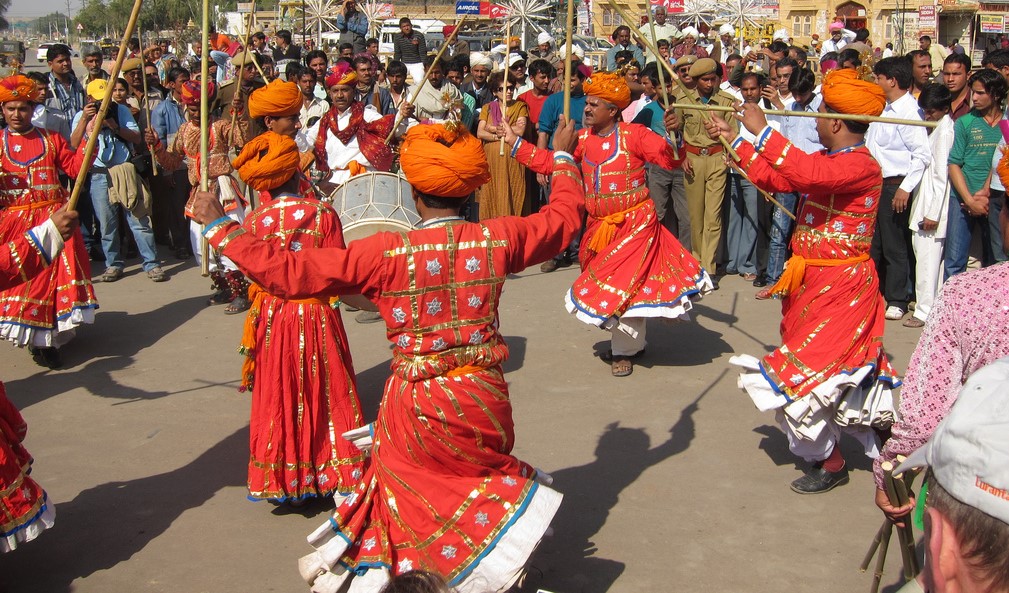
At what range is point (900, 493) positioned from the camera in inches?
122

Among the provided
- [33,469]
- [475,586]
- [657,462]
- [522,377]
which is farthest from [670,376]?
[33,469]

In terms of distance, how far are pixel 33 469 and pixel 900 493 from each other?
4540 mm

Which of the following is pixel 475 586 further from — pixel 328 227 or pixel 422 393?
pixel 328 227

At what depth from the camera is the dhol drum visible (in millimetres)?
7430

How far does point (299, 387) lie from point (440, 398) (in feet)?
4.62

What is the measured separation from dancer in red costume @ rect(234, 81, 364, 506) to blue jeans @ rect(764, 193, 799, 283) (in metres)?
5.29

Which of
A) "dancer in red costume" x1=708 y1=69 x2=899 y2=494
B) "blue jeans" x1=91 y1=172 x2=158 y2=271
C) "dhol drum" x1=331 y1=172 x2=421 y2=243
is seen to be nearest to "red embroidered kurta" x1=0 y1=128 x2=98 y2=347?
"dhol drum" x1=331 y1=172 x2=421 y2=243

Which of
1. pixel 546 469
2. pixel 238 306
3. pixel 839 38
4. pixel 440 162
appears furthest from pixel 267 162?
pixel 839 38

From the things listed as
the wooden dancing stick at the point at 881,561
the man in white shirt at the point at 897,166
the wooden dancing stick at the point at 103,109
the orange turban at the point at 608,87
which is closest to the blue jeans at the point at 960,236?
the man in white shirt at the point at 897,166

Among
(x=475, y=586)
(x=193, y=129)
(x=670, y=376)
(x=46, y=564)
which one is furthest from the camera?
(x=193, y=129)

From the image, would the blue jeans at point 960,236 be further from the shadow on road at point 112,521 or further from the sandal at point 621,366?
the shadow on road at point 112,521

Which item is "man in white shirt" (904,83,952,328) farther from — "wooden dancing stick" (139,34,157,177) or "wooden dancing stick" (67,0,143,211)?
"wooden dancing stick" (139,34,157,177)

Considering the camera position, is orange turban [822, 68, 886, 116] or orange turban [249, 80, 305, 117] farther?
orange turban [249, 80, 305, 117]

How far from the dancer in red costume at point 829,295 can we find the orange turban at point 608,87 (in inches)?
73.7
